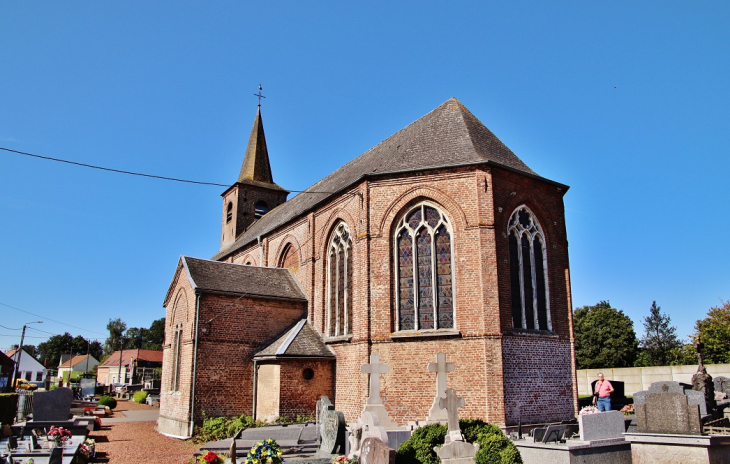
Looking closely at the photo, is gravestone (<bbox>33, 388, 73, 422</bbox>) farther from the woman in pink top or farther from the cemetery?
the woman in pink top

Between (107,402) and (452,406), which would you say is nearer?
(452,406)

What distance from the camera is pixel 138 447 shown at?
16.3 m

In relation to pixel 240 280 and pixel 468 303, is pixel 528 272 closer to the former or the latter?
pixel 468 303

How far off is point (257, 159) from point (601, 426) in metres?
32.5

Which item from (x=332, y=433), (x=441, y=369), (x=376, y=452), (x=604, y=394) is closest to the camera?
(x=376, y=452)

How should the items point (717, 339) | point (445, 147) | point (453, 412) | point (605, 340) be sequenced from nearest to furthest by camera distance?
point (453, 412) < point (445, 147) < point (717, 339) < point (605, 340)

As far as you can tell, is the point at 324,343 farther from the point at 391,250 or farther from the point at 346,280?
the point at 391,250

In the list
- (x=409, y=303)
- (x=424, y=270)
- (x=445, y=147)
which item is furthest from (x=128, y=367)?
(x=445, y=147)

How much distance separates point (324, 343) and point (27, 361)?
7585cm

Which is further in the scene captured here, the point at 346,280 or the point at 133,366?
the point at 133,366

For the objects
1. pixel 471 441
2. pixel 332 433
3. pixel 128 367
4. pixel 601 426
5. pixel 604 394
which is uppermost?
pixel 604 394

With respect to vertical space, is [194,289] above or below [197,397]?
above

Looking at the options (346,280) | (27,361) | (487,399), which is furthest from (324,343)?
(27,361)

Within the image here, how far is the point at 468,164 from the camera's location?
16750mm
